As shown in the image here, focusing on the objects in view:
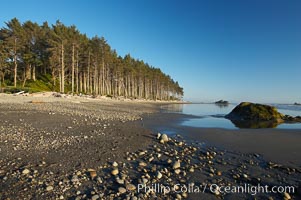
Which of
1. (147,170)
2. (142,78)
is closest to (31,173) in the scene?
(147,170)

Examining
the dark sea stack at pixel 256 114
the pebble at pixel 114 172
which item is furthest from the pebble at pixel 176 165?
the dark sea stack at pixel 256 114

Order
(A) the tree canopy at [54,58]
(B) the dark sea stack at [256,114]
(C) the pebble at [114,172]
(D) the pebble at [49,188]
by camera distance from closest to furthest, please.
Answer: (D) the pebble at [49,188] < (C) the pebble at [114,172] < (B) the dark sea stack at [256,114] < (A) the tree canopy at [54,58]

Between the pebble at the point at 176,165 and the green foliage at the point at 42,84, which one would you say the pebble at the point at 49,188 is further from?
the green foliage at the point at 42,84

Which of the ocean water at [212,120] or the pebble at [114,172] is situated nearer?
the pebble at [114,172]

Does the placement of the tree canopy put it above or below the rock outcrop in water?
above

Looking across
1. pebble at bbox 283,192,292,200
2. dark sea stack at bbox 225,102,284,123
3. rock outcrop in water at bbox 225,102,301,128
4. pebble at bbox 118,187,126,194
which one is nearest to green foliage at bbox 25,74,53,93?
dark sea stack at bbox 225,102,284,123

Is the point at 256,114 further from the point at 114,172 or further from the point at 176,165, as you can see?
the point at 114,172

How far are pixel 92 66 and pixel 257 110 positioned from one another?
164 feet

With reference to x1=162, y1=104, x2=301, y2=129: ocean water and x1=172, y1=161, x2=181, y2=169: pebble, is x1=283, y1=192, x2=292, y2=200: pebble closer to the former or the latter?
x1=172, y1=161, x2=181, y2=169: pebble

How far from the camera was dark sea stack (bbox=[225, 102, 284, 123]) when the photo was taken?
1980cm

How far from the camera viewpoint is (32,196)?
3.82 metres

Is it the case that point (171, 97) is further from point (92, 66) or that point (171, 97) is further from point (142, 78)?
point (92, 66)

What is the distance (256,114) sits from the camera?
2034 centimetres

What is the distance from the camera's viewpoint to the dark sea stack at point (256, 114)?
65.0ft
